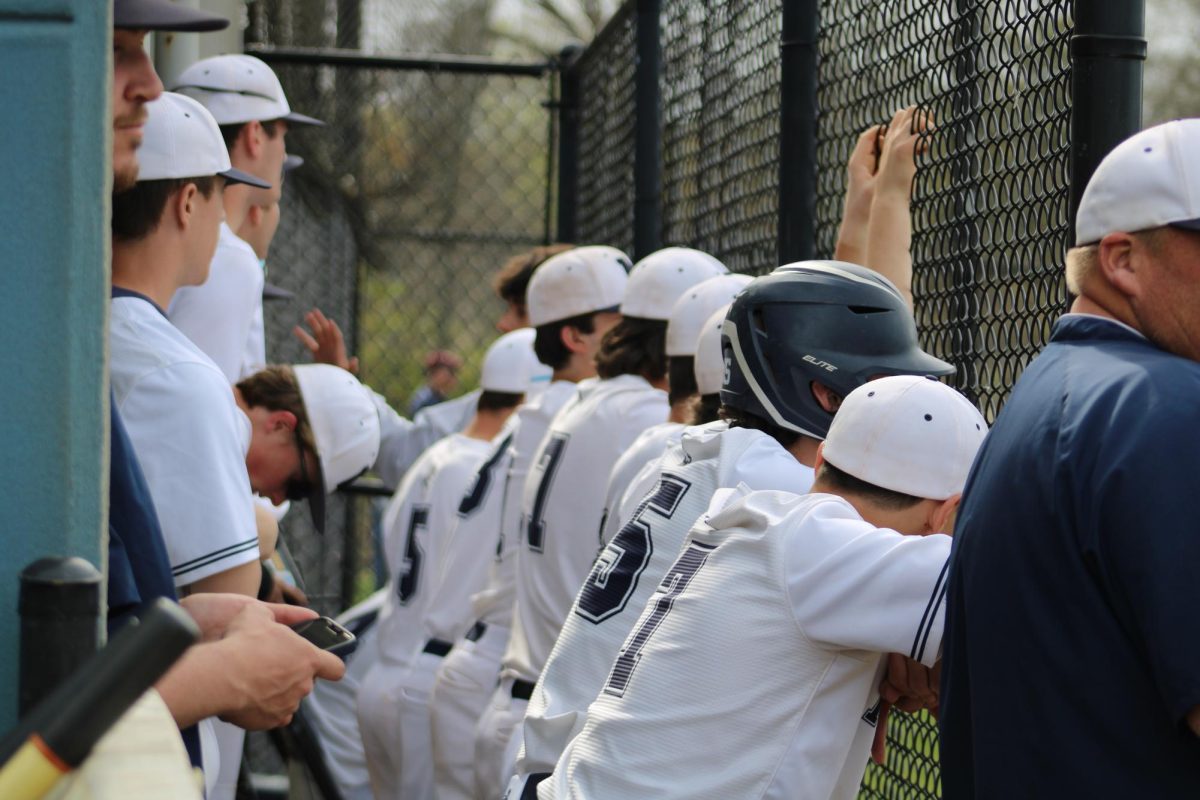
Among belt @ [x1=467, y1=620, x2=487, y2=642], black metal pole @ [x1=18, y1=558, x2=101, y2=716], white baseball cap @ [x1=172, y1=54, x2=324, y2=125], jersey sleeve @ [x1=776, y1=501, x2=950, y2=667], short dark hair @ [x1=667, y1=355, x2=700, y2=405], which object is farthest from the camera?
belt @ [x1=467, y1=620, x2=487, y2=642]

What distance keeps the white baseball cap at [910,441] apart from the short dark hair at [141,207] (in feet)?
4.99

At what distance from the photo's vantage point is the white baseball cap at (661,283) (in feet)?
15.6

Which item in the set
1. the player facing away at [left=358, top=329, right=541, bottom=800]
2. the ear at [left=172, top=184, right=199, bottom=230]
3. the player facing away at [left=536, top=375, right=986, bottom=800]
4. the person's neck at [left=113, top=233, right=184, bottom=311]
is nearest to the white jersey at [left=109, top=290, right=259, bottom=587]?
the person's neck at [left=113, top=233, right=184, bottom=311]

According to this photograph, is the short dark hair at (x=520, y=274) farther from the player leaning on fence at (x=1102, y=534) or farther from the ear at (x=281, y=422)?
the player leaning on fence at (x=1102, y=534)

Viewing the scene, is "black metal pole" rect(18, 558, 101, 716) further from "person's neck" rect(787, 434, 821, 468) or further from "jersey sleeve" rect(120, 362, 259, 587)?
"person's neck" rect(787, 434, 821, 468)

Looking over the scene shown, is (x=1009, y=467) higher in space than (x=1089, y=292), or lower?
lower

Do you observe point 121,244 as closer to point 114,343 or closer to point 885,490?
point 114,343

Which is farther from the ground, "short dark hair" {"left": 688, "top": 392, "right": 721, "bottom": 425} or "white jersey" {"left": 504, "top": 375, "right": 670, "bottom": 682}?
"short dark hair" {"left": 688, "top": 392, "right": 721, "bottom": 425}

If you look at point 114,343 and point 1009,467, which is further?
point 114,343

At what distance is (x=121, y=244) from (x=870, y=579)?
67.8 inches

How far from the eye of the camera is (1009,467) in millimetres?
2230

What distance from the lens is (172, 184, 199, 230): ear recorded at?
10.7 ft

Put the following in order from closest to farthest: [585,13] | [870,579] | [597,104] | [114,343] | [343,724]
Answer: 1. [870,579]
2. [114,343]
3. [343,724]
4. [597,104]
5. [585,13]

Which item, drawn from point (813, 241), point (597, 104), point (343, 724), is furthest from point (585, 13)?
point (813, 241)
